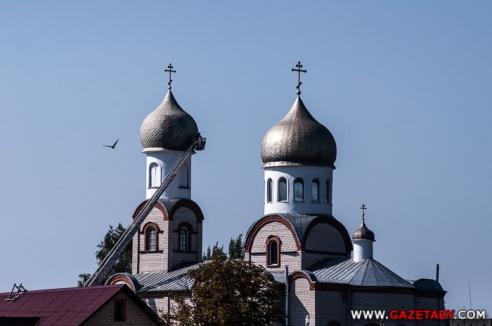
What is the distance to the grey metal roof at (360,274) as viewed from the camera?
174ft

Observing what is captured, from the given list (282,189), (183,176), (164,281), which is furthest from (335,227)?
(183,176)

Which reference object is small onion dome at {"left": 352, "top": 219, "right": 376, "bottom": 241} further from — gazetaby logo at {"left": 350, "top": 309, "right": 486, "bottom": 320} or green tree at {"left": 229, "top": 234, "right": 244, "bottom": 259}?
green tree at {"left": 229, "top": 234, "right": 244, "bottom": 259}

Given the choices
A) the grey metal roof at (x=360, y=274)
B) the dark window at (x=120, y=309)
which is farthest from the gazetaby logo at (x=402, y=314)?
the dark window at (x=120, y=309)

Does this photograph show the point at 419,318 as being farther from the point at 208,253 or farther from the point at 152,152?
the point at 208,253

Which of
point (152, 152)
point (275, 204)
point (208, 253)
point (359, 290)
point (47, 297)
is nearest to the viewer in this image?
point (47, 297)

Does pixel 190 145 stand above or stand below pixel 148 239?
above

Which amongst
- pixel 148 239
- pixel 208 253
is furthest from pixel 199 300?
pixel 208 253

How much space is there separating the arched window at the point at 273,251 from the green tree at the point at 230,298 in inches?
383

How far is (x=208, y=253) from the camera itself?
247ft

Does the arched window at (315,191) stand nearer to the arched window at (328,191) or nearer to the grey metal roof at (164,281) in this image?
the arched window at (328,191)

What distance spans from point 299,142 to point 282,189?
1.96 m

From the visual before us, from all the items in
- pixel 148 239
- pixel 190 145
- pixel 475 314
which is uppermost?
pixel 190 145

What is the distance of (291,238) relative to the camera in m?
55.4

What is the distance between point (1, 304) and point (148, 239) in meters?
14.1
